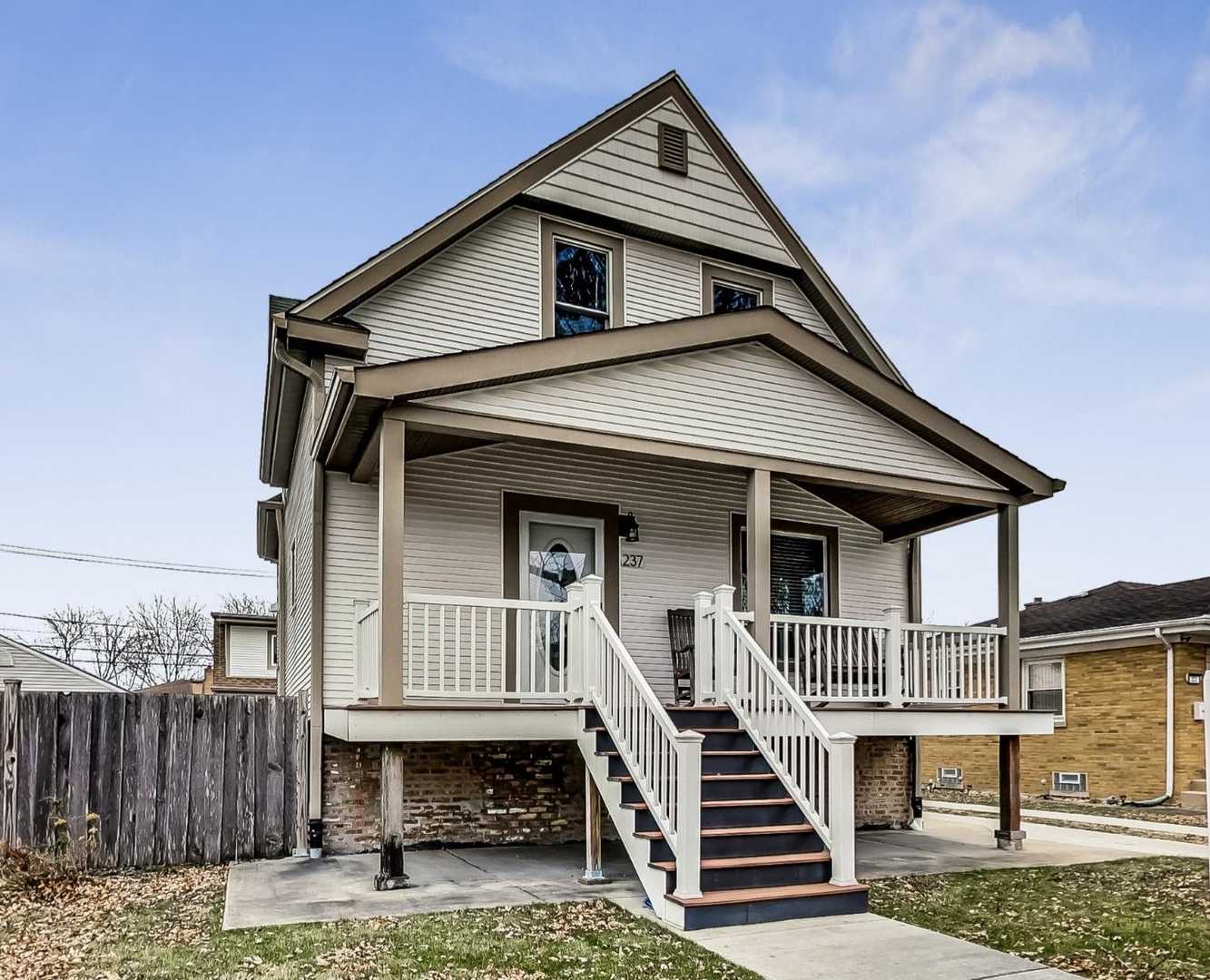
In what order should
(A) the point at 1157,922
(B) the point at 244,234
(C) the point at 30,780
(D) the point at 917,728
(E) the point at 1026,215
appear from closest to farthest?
(A) the point at 1157,922 → (C) the point at 30,780 → (D) the point at 917,728 → (E) the point at 1026,215 → (B) the point at 244,234

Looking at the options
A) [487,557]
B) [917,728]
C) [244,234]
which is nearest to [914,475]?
[917,728]

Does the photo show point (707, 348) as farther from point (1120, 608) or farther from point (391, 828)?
point (1120, 608)

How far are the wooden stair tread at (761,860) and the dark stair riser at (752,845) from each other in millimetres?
45

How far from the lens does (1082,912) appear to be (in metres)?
7.79

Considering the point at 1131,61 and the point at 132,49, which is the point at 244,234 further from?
the point at 1131,61

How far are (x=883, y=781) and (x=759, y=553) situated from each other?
5.00 metres

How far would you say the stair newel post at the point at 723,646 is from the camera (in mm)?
9656

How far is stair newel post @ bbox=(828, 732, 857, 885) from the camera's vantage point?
790cm

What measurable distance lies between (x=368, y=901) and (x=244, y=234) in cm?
1796

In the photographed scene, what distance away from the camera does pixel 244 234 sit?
2266 centimetres

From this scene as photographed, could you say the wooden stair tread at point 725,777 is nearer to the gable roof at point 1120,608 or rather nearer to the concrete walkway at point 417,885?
the concrete walkway at point 417,885

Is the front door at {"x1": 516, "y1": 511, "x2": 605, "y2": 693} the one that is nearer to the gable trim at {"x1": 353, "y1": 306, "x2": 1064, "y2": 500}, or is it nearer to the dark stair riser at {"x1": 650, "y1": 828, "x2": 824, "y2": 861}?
the gable trim at {"x1": 353, "y1": 306, "x2": 1064, "y2": 500}

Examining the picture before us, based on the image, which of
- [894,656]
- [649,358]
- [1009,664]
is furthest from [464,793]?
[1009,664]

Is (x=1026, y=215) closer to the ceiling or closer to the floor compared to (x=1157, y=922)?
closer to the ceiling
